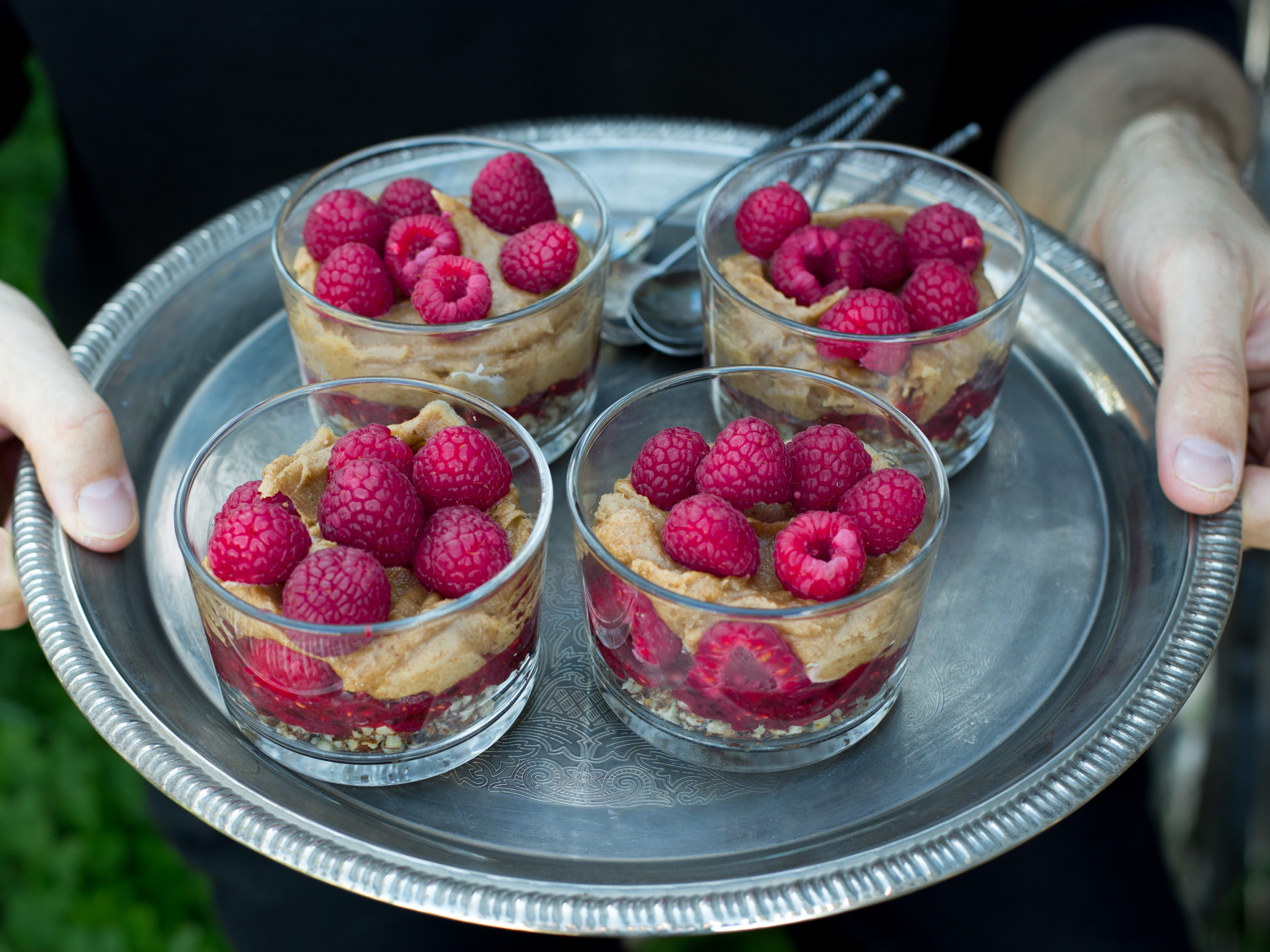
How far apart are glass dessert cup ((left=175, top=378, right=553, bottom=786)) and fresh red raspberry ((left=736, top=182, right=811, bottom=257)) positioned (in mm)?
655

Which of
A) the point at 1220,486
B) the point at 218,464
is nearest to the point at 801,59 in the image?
the point at 1220,486

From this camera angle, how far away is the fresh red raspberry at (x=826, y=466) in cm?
163

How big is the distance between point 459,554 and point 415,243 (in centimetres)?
73

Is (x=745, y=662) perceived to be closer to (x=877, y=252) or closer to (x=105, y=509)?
(x=877, y=252)

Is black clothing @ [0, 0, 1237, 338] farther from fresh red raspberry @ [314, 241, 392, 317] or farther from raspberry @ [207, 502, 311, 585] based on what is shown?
raspberry @ [207, 502, 311, 585]

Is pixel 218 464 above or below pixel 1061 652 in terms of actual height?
above

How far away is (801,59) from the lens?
3068mm

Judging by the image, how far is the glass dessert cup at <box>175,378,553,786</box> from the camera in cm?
143

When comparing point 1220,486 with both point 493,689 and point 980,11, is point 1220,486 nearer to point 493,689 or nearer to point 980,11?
point 493,689

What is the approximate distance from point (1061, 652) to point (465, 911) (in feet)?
3.28

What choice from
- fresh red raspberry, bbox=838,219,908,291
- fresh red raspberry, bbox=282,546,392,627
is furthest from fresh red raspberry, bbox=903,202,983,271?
fresh red raspberry, bbox=282,546,392,627

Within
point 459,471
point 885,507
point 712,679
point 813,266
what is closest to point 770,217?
point 813,266

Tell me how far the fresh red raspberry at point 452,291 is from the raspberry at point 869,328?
56 cm

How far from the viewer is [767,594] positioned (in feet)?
5.07
